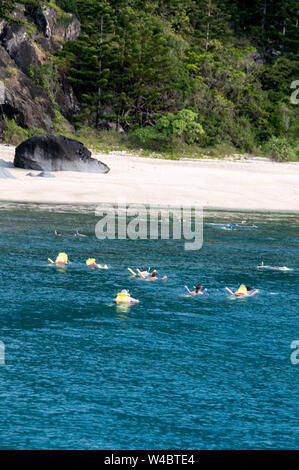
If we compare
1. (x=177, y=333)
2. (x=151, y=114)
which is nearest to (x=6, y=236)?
(x=177, y=333)

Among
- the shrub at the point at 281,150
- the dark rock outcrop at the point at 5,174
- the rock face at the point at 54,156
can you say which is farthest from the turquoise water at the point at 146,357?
the shrub at the point at 281,150

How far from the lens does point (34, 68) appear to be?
193ft

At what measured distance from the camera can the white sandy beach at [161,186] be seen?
39.7 m

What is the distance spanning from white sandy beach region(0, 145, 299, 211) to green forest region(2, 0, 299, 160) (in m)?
9.63

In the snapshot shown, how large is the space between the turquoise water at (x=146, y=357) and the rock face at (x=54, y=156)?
23203 millimetres

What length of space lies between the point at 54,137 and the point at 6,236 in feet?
69.4

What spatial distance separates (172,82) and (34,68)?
549 inches

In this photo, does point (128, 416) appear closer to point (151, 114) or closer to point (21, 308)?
point (21, 308)

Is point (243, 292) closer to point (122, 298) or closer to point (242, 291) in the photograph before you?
point (242, 291)

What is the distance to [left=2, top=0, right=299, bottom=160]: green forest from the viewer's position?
6103 cm

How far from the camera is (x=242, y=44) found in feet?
272

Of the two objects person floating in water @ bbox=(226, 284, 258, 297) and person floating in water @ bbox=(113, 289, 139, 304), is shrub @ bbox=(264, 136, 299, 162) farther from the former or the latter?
person floating in water @ bbox=(113, 289, 139, 304)

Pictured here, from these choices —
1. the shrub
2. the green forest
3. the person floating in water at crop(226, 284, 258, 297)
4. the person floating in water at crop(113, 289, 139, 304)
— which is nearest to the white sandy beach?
the shrub

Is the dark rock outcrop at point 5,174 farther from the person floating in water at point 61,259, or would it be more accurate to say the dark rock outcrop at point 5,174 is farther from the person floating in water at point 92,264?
the person floating in water at point 92,264
